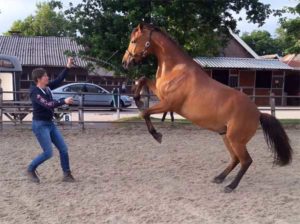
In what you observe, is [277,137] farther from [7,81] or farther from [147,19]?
[7,81]

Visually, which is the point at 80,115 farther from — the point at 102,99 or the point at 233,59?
the point at 233,59

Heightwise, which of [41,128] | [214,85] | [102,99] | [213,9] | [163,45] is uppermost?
[213,9]

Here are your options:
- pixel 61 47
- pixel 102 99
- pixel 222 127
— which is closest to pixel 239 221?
pixel 222 127

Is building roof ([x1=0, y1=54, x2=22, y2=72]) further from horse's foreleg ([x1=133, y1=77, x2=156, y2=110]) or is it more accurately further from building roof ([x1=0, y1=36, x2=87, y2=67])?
building roof ([x1=0, y1=36, x2=87, y2=67])

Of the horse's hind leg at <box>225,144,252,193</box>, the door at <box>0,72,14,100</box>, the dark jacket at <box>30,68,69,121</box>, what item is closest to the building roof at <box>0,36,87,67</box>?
the door at <box>0,72,14,100</box>

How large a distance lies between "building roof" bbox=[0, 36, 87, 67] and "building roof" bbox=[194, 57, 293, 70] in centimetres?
882

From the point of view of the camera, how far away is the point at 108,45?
12.7 metres

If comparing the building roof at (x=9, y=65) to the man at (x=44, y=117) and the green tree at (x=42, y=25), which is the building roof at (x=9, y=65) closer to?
the man at (x=44, y=117)

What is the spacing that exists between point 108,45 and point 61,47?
23.0 metres

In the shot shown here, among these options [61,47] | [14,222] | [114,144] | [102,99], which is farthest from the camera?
[61,47]

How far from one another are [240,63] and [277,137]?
24.1m

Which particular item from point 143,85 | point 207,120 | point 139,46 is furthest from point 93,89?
point 207,120

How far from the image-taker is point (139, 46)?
5.99 meters

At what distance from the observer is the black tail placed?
19.8 feet
